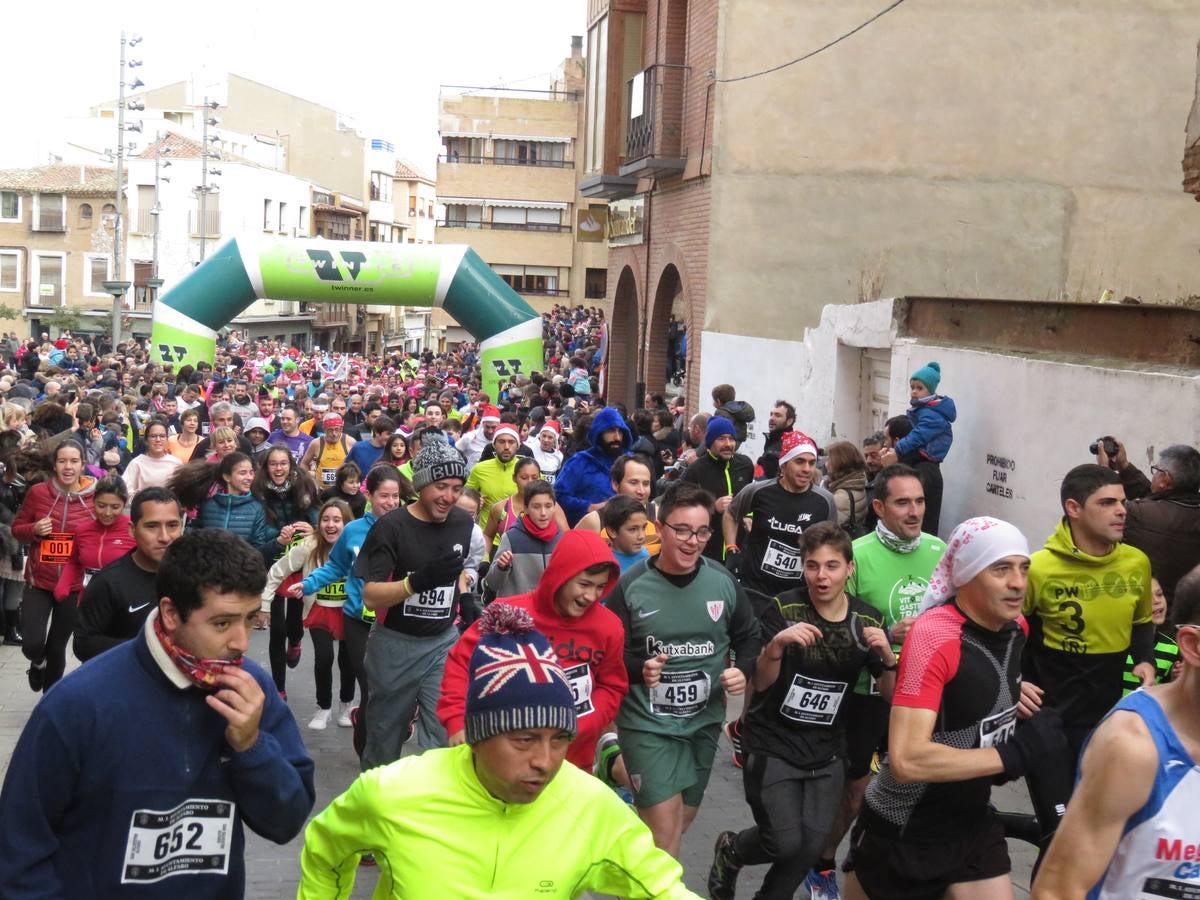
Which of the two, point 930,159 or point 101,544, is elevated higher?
point 930,159

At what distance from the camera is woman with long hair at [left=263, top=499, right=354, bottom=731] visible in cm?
868

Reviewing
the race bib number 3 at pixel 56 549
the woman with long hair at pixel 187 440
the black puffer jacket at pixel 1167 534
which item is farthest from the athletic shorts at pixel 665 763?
the woman with long hair at pixel 187 440

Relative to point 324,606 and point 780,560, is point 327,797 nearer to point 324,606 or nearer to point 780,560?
point 324,606

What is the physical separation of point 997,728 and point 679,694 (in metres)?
1.55

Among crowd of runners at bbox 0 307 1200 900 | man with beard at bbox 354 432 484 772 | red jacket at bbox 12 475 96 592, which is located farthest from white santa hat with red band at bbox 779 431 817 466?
red jacket at bbox 12 475 96 592

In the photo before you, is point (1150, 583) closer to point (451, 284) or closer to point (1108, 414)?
point (1108, 414)

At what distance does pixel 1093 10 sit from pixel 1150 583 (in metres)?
15.9

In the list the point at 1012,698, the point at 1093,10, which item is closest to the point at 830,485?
the point at 1012,698

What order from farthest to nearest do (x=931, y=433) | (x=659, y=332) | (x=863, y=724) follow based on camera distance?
(x=659, y=332) → (x=931, y=433) → (x=863, y=724)

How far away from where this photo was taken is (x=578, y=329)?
48.6m

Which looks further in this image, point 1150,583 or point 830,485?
point 830,485

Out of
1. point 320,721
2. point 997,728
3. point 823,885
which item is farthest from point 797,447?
point 997,728

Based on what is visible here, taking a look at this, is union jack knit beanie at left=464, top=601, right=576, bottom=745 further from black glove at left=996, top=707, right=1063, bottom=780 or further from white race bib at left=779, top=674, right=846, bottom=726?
white race bib at left=779, top=674, right=846, bottom=726

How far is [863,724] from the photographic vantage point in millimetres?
5988
